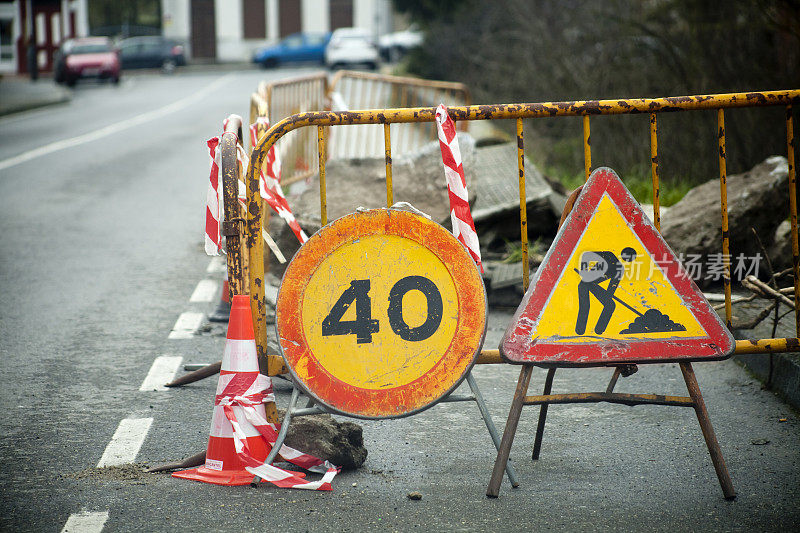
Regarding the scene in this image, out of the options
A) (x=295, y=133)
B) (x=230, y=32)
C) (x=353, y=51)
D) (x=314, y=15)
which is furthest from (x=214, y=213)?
(x=230, y=32)

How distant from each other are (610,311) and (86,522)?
7.19ft

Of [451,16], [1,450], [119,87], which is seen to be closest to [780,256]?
[1,450]

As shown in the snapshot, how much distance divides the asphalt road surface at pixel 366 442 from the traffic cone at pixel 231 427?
0.09 metres

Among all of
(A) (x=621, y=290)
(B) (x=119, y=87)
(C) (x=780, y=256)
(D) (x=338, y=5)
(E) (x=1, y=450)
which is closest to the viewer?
(A) (x=621, y=290)

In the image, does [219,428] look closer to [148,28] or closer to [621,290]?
[621,290]

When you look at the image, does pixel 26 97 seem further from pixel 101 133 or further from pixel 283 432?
pixel 283 432

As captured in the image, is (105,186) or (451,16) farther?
(451,16)

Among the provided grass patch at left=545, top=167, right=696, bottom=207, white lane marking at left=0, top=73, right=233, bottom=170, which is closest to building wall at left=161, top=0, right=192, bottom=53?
white lane marking at left=0, top=73, right=233, bottom=170

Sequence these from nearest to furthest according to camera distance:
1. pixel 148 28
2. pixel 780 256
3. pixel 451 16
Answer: pixel 780 256, pixel 451 16, pixel 148 28

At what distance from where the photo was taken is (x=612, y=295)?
3.88 metres

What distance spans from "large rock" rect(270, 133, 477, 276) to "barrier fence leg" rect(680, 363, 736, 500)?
3859 mm

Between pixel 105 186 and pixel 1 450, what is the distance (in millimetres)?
9580

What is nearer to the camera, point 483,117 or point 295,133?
point 483,117

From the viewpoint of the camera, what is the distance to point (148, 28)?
2790 inches
